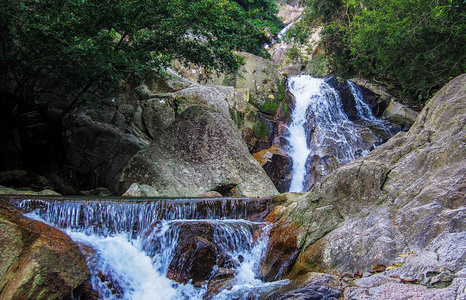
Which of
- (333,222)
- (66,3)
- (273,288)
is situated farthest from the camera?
(66,3)

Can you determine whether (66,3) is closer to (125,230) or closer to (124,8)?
(124,8)

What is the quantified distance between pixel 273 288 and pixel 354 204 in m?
Result: 2.31

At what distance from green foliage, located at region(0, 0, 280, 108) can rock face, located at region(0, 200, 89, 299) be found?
14.3 ft

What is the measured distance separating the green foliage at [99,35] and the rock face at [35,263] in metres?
4.34

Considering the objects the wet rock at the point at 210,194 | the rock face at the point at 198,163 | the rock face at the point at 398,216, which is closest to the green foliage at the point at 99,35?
the rock face at the point at 198,163

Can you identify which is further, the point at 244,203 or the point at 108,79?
the point at 108,79

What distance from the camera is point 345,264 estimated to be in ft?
14.4

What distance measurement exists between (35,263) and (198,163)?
23.0 feet

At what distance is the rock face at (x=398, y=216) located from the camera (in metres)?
3.21

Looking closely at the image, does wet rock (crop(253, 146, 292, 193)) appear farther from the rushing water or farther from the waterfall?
the rushing water

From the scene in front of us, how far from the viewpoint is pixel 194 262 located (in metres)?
5.23

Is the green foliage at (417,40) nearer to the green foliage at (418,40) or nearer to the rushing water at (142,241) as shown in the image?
the green foliage at (418,40)

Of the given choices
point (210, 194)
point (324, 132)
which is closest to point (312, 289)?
point (210, 194)

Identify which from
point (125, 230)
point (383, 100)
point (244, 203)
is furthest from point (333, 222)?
point (383, 100)
